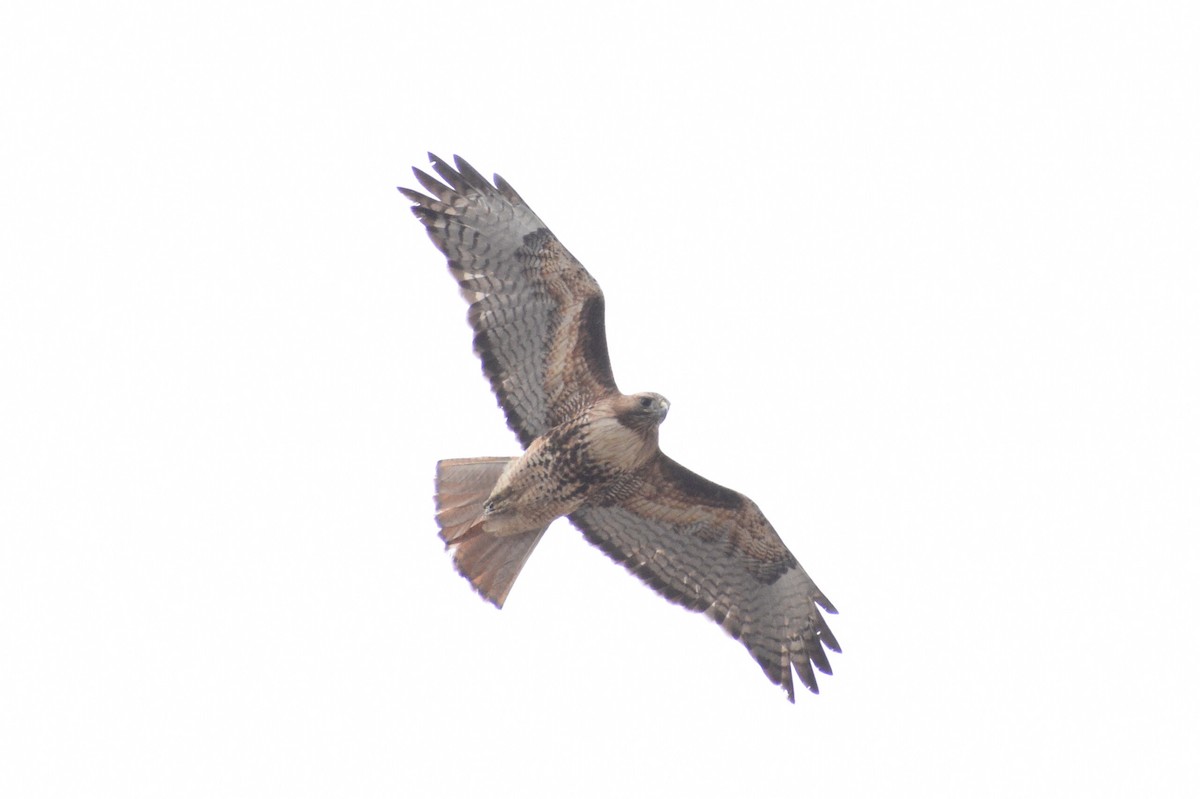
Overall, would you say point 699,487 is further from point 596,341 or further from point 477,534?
point 477,534

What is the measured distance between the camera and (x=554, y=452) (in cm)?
1167

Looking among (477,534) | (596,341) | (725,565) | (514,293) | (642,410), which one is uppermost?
(514,293)

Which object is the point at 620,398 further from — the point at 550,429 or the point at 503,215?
the point at 503,215

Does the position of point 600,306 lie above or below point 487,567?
above

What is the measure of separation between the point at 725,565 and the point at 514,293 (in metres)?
2.42

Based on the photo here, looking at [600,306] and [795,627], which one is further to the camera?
[795,627]

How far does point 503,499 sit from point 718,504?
1.49 meters

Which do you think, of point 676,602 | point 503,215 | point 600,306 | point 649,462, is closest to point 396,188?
point 503,215

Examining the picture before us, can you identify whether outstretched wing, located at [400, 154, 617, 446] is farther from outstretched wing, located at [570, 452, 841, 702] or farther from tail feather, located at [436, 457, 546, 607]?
outstretched wing, located at [570, 452, 841, 702]

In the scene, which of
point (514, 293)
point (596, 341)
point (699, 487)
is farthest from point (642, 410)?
point (514, 293)

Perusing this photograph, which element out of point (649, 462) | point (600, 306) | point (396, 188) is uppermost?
point (396, 188)

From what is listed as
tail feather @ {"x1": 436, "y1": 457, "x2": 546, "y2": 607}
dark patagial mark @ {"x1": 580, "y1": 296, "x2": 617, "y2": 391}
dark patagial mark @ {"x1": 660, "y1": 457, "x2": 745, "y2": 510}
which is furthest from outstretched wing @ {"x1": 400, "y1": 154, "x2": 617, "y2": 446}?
dark patagial mark @ {"x1": 660, "y1": 457, "x2": 745, "y2": 510}

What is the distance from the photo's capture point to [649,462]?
12.0 metres

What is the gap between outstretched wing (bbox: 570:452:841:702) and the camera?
12289 mm
